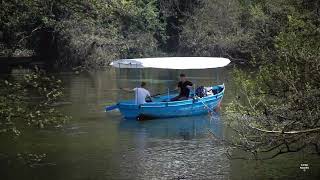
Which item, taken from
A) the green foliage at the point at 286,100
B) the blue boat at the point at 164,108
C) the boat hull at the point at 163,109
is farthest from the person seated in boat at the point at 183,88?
the green foliage at the point at 286,100

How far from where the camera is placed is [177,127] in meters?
20.9

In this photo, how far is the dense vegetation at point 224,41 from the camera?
33.7 ft

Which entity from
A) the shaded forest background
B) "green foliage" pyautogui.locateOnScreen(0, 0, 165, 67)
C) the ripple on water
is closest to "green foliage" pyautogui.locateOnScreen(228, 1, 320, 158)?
the ripple on water

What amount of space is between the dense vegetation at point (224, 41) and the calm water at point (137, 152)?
1.05 metres

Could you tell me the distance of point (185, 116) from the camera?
23.2 m

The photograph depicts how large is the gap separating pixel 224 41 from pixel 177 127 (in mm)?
32123

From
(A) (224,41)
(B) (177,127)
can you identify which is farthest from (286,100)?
(A) (224,41)

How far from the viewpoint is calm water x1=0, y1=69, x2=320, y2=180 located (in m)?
13.9

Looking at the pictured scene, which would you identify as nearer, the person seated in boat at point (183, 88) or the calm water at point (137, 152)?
the calm water at point (137, 152)

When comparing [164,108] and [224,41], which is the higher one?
[224,41]

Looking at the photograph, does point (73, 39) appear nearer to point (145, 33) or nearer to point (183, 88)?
point (145, 33)

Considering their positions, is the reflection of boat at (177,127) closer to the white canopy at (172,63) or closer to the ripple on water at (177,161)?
the ripple on water at (177,161)

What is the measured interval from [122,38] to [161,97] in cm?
2909

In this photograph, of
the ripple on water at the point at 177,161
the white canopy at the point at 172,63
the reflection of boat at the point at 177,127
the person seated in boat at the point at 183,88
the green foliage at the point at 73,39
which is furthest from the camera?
the green foliage at the point at 73,39
